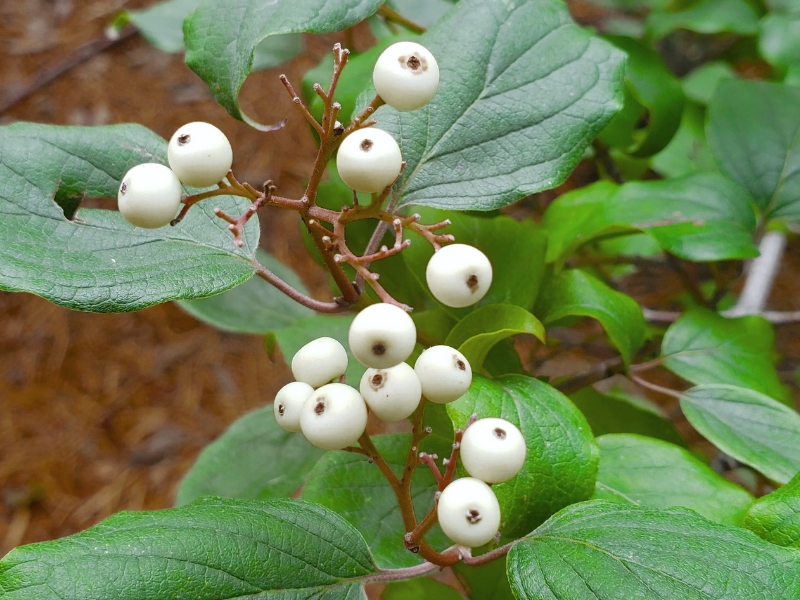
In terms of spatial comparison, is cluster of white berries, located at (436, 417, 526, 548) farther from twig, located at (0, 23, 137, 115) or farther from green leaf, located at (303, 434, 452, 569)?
twig, located at (0, 23, 137, 115)

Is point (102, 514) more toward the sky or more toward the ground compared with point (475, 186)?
more toward the ground

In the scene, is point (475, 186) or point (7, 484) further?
point (7, 484)

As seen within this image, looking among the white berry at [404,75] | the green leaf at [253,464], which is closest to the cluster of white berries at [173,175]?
the white berry at [404,75]

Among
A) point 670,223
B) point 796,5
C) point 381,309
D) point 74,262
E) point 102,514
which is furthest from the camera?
point 102,514

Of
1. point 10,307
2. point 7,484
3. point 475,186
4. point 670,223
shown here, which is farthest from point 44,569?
point 10,307

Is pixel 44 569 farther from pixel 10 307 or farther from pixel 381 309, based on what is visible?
pixel 10 307

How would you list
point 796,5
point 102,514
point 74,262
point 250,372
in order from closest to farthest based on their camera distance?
point 74,262
point 796,5
point 102,514
point 250,372

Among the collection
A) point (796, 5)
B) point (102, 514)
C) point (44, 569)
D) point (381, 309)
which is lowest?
point (102, 514)
